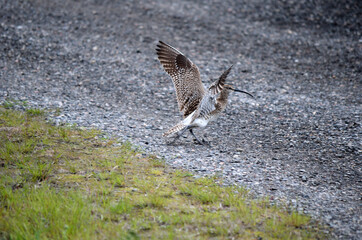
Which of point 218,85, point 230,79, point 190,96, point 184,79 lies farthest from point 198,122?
point 230,79

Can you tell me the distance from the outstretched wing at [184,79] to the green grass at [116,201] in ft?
6.03

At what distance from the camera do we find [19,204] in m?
5.52

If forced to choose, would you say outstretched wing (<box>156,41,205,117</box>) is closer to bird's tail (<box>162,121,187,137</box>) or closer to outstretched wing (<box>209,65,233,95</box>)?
bird's tail (<box>162,121,187,137</box>)

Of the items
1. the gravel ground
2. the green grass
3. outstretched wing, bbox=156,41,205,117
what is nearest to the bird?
outstretched wing, bbox=156,41,205,117

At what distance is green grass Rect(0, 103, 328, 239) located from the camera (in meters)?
5.09

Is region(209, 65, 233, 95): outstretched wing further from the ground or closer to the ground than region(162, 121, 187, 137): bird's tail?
further from the ground

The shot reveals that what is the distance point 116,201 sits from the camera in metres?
5.66

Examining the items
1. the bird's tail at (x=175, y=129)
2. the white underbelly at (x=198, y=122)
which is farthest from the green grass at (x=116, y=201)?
the white underbelly at (x=198, y=122)

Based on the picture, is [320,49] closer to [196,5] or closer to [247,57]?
[247,57]

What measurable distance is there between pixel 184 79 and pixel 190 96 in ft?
1.39

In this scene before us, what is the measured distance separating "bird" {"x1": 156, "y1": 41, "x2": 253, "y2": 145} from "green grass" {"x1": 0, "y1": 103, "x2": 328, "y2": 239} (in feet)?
4.23

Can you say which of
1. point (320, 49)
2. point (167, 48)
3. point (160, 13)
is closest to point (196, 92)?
point (167, 48)

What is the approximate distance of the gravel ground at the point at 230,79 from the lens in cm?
696

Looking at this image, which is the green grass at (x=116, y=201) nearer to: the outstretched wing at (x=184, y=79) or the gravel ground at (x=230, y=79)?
the gravel ground at (x=230, y=79)
